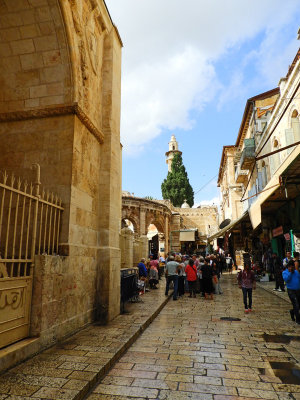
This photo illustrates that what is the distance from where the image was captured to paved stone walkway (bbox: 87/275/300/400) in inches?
131

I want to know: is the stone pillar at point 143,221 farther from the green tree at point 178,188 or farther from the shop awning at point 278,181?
the shop awning at point 278,181

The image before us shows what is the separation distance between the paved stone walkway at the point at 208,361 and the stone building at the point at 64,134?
147cm

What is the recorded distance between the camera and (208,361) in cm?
434

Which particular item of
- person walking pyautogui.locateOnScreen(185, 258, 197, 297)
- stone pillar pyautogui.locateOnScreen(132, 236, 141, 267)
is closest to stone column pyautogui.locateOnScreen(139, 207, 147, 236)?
stone pillar pyautogui.locateOnScreen(132, 236, 141, 267)

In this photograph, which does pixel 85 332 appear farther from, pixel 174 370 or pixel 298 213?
pixel 298 213

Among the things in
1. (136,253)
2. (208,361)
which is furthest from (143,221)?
(208,361)

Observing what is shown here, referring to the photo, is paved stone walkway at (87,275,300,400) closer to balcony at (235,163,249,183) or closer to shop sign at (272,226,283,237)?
shop sign at (272,226,283,237)

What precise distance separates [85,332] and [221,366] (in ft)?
8.71

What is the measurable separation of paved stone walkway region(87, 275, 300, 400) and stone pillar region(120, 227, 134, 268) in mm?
4327

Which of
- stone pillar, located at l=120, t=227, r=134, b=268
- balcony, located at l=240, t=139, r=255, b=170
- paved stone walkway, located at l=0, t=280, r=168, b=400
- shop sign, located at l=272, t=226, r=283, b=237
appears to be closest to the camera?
paved stone walkway, located at l=0, t=280, r=168, b=400

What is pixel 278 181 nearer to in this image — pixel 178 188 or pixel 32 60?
pixel 32 60

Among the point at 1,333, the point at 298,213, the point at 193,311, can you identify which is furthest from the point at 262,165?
the point at 1,333

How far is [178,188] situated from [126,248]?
41591mm

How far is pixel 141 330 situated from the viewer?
6012 mm
